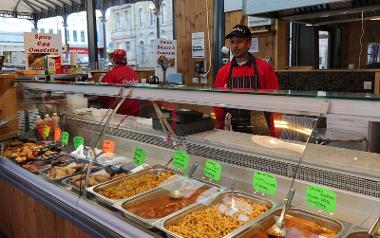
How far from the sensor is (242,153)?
220cm

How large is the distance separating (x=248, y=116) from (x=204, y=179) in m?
0.68

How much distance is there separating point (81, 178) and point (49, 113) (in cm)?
164

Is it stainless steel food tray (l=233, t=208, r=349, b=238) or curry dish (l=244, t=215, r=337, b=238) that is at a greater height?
stainless steel food tray (l=233, t=208, r=349, b=238)

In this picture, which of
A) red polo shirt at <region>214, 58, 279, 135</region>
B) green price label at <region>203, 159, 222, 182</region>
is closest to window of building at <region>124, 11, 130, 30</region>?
red polo shirt at <region>214, 58, 279, 135</region>

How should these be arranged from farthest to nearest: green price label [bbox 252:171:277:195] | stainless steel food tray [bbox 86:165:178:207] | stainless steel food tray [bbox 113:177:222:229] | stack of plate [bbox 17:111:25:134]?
stack of plate [bbox 17:111:25:134]
stainless steel food tray [bbox 86:165:178:207]
green price label [bbox 252:171:277:195]
stainless steel food tray [bbox 113:177:222:229]

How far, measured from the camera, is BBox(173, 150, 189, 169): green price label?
2.38 m

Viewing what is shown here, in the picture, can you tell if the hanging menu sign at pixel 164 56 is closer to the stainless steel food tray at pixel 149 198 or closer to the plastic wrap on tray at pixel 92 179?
the plastic wrap on tray at pixel 92 179

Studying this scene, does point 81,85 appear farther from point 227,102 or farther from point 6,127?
point 6,127

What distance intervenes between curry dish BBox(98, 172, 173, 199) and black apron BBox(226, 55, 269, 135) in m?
0.69

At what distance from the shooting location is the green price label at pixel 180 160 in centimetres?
238

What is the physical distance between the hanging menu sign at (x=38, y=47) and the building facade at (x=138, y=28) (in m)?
3.46

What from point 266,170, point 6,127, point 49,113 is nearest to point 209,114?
point 266,170

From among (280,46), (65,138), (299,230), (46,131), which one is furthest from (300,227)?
(280,46)

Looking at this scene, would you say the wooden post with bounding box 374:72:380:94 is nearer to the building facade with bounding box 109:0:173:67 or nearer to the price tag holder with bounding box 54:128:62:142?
the price tag holder with bounding box 54:128:62:142
